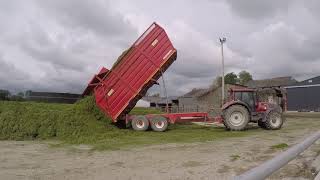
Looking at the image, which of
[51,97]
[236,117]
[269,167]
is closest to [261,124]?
[236,117]

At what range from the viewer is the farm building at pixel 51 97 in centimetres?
2777

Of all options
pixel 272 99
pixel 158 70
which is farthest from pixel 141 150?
pixel 272 99

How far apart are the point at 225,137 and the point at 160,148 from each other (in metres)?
4.85

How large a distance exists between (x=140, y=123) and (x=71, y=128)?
13.3 ft

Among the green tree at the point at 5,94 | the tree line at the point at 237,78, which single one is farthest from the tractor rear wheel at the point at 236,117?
the tree line at the point at 237,78

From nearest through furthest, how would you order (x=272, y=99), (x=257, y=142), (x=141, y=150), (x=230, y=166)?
(x=230, y=166)
(x=141, y=150)
(x=257, y=142)
(x=272, y=99)

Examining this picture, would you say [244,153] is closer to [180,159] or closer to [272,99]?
[180,159]

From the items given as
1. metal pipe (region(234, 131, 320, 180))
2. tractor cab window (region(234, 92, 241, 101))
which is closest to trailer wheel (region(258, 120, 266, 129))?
tractor cab window (region(234, 92, 241, 101))

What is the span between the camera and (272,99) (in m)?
26.3

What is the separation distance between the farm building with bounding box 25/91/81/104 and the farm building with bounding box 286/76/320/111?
53.3m

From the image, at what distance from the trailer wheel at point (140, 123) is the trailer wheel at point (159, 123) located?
0.32 m

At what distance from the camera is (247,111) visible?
22.7 m

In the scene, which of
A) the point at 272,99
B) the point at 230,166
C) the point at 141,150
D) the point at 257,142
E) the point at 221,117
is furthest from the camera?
the point at 272,99

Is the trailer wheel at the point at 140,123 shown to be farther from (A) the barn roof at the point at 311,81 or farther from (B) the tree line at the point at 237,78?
(B) the tree line at the point at 237,78
